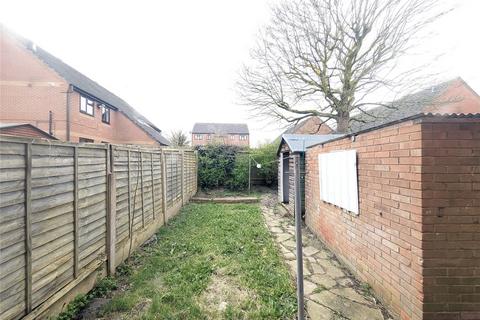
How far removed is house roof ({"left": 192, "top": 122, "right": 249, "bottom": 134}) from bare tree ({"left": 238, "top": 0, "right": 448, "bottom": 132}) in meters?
37.6

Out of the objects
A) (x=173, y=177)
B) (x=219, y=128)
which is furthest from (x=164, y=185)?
(x=219, y=128)

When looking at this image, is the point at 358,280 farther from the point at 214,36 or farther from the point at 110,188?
the point at 214,36

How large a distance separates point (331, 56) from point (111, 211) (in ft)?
32.7

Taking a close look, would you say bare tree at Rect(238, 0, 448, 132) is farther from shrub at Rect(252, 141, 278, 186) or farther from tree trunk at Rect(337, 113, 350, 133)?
shrub at Rect(252, 141, 278, 186)

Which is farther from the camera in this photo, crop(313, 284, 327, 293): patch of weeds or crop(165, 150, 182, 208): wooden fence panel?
crop(165, 150, 182, 208): wooden fence panel

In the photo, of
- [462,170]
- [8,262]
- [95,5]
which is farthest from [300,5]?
[8,262]

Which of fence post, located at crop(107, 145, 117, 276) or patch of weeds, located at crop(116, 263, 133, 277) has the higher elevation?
fence post, located at crop(107, 145, 117, 276)

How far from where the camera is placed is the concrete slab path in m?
2.77

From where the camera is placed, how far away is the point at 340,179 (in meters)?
4.23

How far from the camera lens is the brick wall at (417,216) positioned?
7.34 feet

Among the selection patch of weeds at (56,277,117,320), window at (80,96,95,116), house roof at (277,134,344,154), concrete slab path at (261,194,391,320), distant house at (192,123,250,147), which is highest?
distant house at (192,123,250,147)

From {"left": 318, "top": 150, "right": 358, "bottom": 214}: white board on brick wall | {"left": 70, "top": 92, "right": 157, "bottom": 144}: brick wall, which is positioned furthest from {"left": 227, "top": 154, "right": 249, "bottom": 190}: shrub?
{"left": 70, "top": 92, "right": 157, "bottom": 144}: brick wall

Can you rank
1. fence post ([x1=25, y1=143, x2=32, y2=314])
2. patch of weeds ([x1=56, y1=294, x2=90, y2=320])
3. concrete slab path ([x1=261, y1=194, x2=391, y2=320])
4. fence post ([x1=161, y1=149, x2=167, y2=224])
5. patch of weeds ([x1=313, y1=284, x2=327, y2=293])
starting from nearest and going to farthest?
fence post ([x1=25, y1=143, x2=32, y2=314]), patch of weeds ([x1=56, y1=294, x2=90, y2=320]), concrete slab path ([x1=261, y1=194, x2=391, y2=320]), patch of weeds ([x1=313, y1=284, x2=327, y2=293]), fence post ([x1=161, y1=149, x2=167, y2=224])

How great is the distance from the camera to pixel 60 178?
254 centimetres
